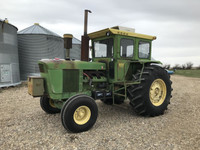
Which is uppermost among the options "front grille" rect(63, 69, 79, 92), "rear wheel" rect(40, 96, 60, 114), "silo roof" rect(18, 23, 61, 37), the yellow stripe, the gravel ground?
"silo roof" rect(18, 23, 61, 37)

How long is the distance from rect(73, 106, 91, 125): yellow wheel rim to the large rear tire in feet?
4.69

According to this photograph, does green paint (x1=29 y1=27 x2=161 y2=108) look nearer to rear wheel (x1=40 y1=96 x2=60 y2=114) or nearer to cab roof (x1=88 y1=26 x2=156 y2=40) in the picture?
cab roof (x1=88 y1=26 x2=156 y2=40)

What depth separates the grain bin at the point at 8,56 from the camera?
1058cm

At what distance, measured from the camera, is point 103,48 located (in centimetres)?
553

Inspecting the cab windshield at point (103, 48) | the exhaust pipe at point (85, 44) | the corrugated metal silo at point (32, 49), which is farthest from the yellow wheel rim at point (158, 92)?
the corrugated metal silo at point (32, 49)

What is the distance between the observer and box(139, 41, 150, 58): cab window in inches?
226

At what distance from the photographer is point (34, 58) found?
43.7ft

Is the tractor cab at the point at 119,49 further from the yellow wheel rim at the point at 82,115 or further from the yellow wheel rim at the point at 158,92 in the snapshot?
the yellow wheel rim at the point at 82,115

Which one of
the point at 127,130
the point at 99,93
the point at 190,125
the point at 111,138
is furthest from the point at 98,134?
the point at 190,125

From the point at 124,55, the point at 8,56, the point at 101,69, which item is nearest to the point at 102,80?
the point at 101,69

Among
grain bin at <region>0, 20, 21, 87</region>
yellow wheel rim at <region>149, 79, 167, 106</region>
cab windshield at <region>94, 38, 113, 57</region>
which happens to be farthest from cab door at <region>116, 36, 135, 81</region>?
grain bin at <region>0, 20, 21, 87</region>

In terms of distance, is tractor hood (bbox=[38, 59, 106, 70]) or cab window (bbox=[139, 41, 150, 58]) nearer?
tractor hood (bbox=[38, 59, 106, 70])

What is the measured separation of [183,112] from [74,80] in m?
3.87

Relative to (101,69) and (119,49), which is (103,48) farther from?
(101,69)
